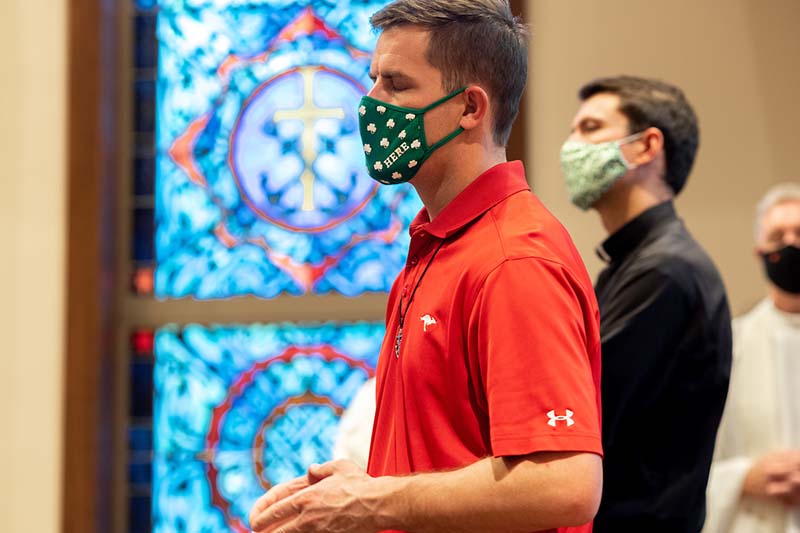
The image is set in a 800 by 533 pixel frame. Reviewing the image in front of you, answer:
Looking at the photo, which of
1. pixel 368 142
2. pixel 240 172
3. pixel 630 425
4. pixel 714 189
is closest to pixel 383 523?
pixel 368 142

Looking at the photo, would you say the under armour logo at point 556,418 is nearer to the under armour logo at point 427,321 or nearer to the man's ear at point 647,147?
the under armour logo at point 427,321

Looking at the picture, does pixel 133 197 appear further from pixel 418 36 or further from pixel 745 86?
pixel 418 36

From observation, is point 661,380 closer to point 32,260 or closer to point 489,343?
point 489,343

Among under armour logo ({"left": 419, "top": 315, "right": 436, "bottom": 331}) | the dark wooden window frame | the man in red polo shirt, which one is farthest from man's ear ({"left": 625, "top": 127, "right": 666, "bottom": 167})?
the dark wooden window frame

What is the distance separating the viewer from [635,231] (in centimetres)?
279

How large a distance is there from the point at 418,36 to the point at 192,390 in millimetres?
2805

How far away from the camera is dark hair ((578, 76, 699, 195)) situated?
117 inches

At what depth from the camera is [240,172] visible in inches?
171

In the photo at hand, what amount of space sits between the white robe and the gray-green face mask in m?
0.86

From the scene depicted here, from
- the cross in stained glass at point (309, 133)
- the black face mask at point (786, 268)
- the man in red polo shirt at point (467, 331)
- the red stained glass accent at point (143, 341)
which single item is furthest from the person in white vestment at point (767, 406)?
the red stained glass accent at point (143, 341)

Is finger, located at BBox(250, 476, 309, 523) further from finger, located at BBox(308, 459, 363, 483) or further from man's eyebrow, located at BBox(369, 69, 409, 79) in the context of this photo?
man's eyebrow, located at BBox(369, 69, 409, 79)

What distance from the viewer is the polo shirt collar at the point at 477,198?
5.39 feet

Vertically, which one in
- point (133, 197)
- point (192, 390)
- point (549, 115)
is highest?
point (549, 115)

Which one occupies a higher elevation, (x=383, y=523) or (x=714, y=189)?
(x=714, y=189)
